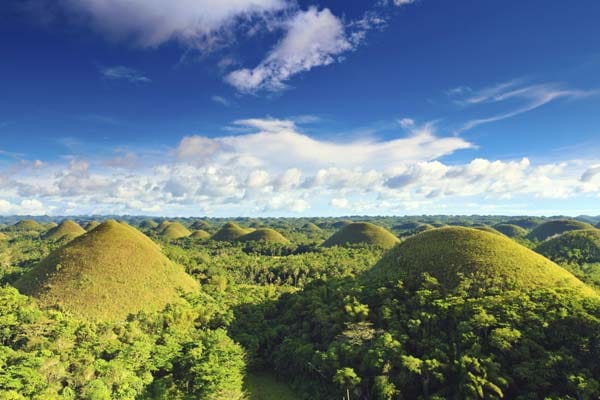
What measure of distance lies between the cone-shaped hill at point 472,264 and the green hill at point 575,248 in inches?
1236

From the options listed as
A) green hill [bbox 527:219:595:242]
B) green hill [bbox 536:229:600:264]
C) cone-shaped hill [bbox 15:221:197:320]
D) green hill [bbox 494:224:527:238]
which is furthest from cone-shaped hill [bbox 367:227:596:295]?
green hill [bbox 494:224:527:238]

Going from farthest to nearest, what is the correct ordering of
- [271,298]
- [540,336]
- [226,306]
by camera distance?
[271,298] → [226,306] → [540,336]

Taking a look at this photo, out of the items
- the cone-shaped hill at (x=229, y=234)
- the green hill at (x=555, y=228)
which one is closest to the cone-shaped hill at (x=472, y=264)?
the cone-shaped hill at (x=229, y=234)

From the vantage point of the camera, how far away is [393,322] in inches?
1038

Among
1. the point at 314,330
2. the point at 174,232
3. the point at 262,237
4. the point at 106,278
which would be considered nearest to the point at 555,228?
the point at 262,237

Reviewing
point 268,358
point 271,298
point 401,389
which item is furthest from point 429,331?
point 271,298

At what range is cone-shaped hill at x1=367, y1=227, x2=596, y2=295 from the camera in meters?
30.2

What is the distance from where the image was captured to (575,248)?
2532 inches

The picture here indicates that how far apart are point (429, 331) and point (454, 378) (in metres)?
4.09

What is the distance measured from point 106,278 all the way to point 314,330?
21.9m

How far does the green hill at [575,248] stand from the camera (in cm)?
6025

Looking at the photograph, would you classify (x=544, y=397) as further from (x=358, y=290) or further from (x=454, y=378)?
(x=358, y=290)

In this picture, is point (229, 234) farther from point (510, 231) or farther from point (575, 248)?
point (510, 231)

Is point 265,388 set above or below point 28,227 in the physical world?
below
